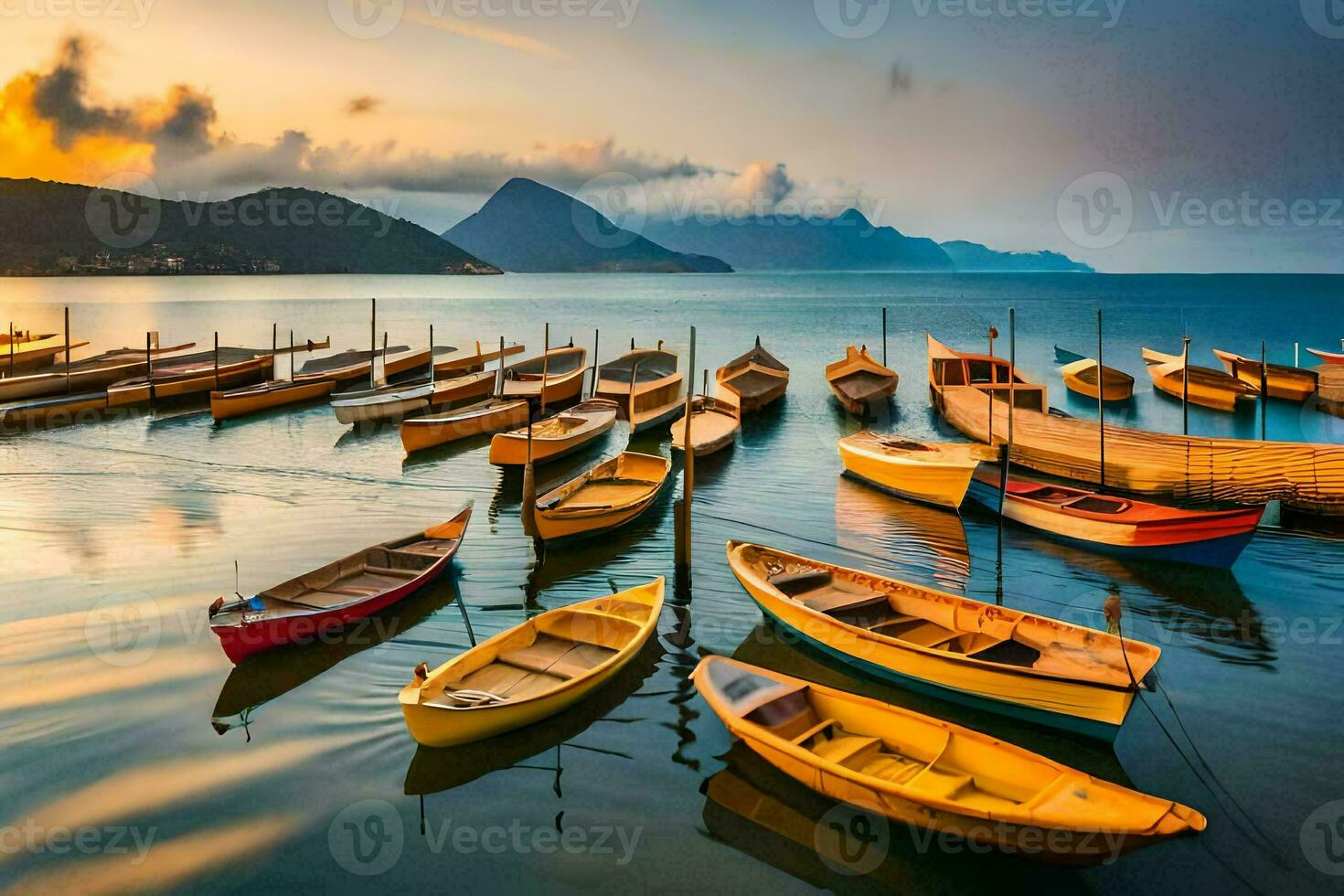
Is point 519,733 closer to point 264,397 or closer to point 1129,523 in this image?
point 1129,523

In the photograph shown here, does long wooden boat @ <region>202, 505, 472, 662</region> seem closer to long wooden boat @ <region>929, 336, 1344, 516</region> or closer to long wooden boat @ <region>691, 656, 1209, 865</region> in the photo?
long wooden boat @ <region>691, 656, 1209, 865</region>

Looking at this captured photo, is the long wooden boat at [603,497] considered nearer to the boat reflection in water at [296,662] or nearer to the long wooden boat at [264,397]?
the boat reflection in water at [296,662]

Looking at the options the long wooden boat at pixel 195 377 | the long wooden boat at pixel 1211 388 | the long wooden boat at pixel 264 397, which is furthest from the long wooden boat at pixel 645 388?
the long wooden boat at pixel 1211 388

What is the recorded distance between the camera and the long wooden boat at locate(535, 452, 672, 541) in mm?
17484

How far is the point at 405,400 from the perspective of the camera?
32.3 m

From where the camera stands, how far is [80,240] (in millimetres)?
170125

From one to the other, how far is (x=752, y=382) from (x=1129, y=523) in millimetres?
20475

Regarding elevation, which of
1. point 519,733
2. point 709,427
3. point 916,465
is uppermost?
point 709,427

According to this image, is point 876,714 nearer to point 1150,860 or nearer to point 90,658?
point 1150,860

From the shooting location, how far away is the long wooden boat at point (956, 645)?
10.4m

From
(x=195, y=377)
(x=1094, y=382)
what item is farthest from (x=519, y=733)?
(x=1094, y=382)

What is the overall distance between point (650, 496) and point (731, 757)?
32.1 ft

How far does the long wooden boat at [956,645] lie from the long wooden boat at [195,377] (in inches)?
1233

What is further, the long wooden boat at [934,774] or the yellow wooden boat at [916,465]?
the yellow wooden boat at [916,465]
